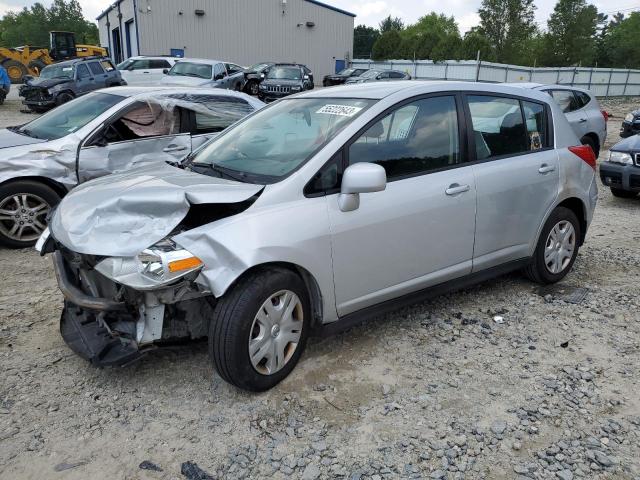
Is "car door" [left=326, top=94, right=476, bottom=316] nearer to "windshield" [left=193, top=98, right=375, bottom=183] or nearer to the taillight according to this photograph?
"windshield" [left=193, top=98, right=375, bottom=183]

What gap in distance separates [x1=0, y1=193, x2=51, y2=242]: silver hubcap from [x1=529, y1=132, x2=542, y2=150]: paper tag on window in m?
4.67

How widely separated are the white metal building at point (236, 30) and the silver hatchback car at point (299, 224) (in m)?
33.5

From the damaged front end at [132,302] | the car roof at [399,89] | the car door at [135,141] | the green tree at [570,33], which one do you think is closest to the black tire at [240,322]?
the damaged front end at [132,302]

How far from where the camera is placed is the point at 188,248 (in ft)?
8.87

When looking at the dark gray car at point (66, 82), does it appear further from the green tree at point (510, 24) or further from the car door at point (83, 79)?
the green tree at point (510, 24)

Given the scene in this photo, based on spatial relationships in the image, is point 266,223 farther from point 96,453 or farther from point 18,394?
point 18,394

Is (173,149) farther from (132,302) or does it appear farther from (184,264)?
(184,264)

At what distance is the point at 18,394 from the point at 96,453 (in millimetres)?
787

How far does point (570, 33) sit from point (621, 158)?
52.8 meters

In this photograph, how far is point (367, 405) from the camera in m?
2.96

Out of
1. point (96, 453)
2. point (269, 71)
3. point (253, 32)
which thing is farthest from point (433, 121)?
point (253, 32)

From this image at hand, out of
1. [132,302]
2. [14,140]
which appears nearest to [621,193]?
[132,302]

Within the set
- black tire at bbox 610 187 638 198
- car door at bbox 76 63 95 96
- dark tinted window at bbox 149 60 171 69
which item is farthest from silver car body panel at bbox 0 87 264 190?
dark tinted window at bbox 149 60 171 69

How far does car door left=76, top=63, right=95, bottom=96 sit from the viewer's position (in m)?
17.4
